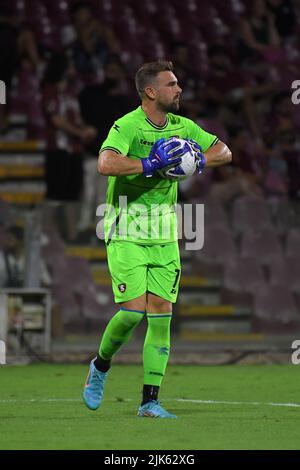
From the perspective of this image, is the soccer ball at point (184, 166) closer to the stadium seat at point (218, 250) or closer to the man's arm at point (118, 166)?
the man's arm at point (118, 166)

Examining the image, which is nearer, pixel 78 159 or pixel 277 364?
pixel 277 364

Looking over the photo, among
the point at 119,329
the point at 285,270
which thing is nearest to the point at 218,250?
the point at 285,270

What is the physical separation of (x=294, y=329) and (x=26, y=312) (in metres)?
3.55

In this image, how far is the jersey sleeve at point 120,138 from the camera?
8.07 metres

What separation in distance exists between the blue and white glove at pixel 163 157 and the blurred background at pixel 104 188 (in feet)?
20.7

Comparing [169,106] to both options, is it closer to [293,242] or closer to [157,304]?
[157,304]

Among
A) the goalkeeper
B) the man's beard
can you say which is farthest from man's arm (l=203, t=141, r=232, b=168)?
the man's beard

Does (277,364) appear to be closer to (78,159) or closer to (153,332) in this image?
(78,159)

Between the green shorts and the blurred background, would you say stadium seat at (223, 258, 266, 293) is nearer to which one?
the blurred background

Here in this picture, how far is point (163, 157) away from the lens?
25.9 ft

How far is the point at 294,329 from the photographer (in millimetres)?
15430

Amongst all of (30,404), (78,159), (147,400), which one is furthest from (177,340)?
(147,400)

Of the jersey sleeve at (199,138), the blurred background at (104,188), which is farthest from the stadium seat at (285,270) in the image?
the jersey sleeve at (199,138)
